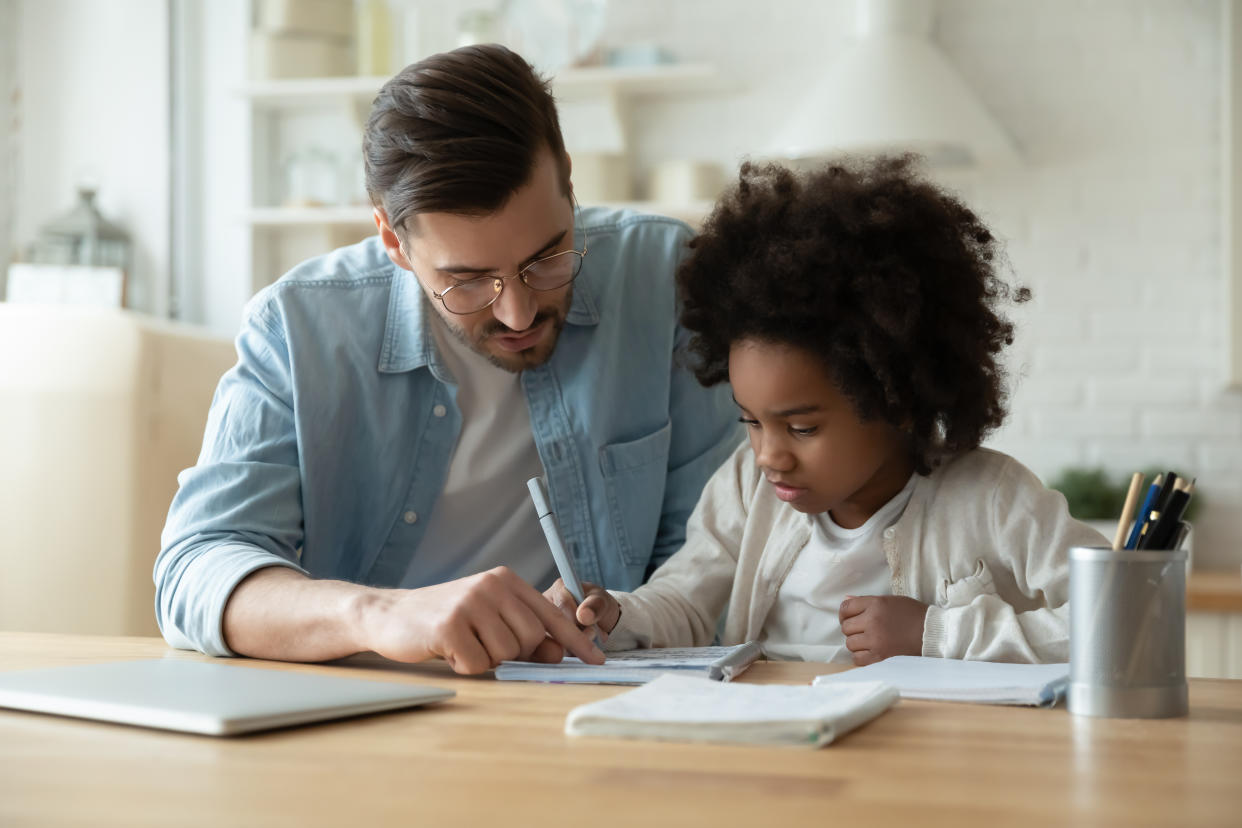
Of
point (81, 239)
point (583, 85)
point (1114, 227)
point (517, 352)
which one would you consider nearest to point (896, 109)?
point (1114, 227)

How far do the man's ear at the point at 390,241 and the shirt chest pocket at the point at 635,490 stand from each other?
1.17ft

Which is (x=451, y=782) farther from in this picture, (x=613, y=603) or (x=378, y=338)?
(x=378, y=338)

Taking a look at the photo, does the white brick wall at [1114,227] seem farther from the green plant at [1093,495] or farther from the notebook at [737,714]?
the notebook at [737,714]

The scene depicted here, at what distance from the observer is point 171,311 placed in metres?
3.87

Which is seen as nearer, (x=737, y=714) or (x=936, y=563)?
(x=737, y=714)

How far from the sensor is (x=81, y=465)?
1876mm

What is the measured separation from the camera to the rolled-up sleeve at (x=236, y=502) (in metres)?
1.22

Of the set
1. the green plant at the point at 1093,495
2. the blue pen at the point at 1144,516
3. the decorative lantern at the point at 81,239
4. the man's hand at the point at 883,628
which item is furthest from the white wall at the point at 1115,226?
the blue pen at the point at 1144,516

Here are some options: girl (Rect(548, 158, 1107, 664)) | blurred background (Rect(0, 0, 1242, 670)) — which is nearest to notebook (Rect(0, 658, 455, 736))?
girl (Rect(548, 158, 1107, 664))

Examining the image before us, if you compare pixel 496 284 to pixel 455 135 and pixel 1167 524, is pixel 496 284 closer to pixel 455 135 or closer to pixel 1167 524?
pixel 455 135

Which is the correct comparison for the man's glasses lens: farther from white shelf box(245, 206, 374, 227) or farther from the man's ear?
white shelf box(245, 206, 374, 227)

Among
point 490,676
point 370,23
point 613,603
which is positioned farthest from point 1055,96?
point 490,676

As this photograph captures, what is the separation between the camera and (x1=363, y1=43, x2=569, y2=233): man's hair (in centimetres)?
138

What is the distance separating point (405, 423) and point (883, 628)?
0.68 m
